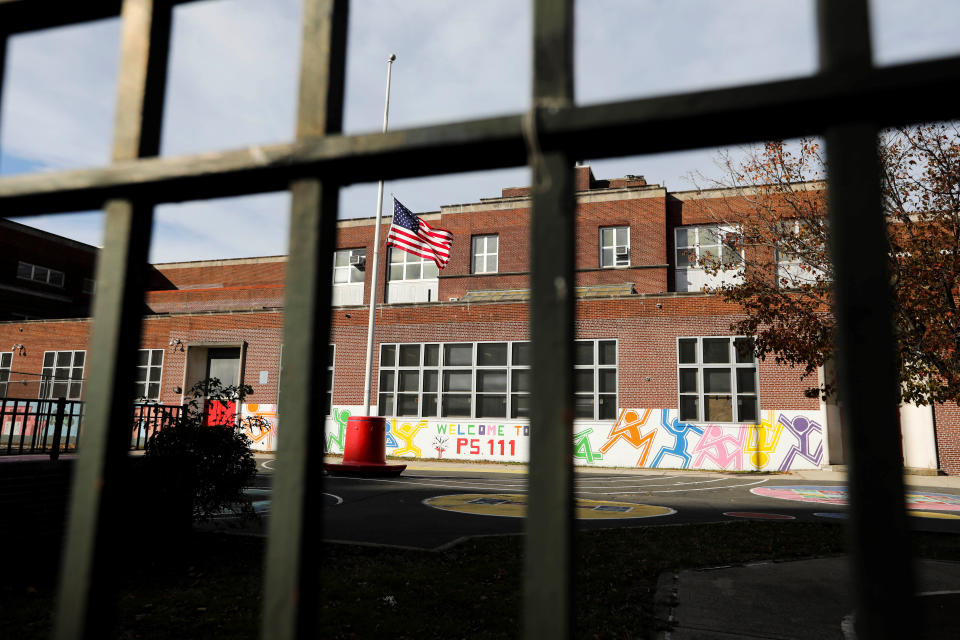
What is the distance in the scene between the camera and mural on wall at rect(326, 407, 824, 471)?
22094mm

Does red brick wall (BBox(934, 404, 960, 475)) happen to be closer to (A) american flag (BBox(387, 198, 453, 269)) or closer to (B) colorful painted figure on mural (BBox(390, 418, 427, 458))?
(A) american flag (BBox(387, 198, 453, 269))

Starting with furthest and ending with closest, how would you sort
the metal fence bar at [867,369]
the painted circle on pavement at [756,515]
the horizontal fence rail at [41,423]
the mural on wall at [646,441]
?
the mural on wall at [646,441] → the painted circle on pavement at [756,515] → the horizontal fence rail at [41,423] → the metal fence bar at [867,369]

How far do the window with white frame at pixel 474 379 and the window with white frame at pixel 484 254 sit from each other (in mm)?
8221

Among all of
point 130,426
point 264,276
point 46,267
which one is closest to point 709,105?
point 130,426

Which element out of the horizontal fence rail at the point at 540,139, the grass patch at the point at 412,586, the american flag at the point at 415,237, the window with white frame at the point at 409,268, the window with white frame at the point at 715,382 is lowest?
the grass patch at the point at 412,586

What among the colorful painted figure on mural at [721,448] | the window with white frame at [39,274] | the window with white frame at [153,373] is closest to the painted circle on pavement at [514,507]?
the colorful painted figure on mural at [721,448]

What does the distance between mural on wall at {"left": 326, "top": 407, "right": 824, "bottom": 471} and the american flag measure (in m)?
6.80

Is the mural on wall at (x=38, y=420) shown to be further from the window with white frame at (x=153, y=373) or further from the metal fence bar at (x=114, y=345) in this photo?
the window with white frame at (x=153, y=373)

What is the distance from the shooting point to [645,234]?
3216 centimetres

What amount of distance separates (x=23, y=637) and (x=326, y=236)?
4892 mm

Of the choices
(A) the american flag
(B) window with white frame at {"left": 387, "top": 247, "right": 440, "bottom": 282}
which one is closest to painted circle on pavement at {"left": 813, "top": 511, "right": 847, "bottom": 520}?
(A) the american flag

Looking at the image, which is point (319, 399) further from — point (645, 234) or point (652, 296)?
point (645, 234)

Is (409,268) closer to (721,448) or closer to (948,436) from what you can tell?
(721,448)

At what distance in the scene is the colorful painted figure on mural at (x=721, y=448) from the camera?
74.2 feet
